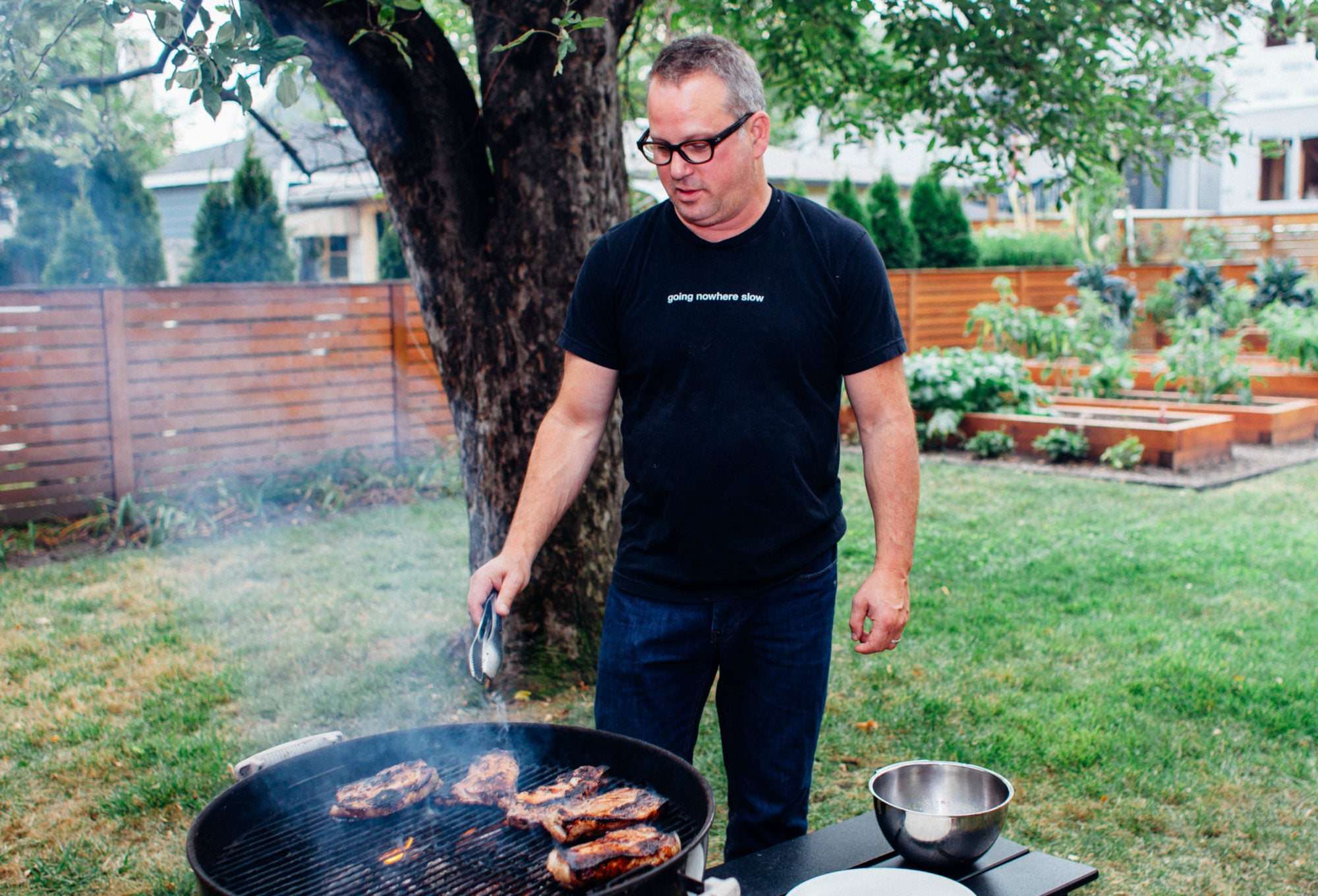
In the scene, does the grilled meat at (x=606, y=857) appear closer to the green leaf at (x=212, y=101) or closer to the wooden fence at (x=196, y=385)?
the green leaf at (x=212, y=101)

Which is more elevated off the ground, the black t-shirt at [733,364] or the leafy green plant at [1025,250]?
the leafy green plant at [1025,250]

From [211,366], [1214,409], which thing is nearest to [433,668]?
[211,366]

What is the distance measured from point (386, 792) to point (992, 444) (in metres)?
8.14

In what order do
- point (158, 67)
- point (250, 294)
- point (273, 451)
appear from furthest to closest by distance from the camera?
point (273, 451)
point (250, 294)
point (158, 67)

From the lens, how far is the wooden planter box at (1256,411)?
31.1 ft

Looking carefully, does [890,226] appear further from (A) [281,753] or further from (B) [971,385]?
(A) [281,753]

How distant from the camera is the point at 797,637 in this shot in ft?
7.57

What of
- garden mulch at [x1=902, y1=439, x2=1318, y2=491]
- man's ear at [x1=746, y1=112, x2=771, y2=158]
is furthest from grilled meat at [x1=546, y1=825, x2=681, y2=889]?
garden mulch at [x1=902, y1=439, x2=1318, y2=491]

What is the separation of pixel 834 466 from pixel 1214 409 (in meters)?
8.88

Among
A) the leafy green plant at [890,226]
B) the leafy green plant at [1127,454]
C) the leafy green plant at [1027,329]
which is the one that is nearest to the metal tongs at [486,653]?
the leafy green plant at [1127,454]

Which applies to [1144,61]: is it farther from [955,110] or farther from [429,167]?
[429,167]

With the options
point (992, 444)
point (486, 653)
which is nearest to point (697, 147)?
point (486, 653)

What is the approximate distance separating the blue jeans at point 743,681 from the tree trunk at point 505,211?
184cm

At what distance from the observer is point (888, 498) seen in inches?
89.0
